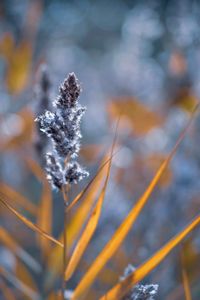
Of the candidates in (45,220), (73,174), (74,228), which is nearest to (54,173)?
(73,174)

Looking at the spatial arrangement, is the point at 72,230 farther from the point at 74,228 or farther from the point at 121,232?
the point at 121,232

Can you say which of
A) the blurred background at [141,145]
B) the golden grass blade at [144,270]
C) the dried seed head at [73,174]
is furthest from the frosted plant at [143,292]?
the blurred background at [141,145]

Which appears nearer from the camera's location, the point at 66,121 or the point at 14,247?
the point at 66,121

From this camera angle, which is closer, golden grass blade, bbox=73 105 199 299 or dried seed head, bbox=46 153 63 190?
dried seed head, bbox=46 153 63 190

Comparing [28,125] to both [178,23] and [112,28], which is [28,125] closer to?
[178,23]

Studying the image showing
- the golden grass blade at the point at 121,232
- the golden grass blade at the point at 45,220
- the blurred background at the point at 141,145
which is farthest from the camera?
the blurred background at the point at 141,145

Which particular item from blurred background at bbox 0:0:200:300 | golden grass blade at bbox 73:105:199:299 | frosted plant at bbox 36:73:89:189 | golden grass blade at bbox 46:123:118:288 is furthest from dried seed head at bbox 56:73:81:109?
blurred background at bbox 0:0:200:300

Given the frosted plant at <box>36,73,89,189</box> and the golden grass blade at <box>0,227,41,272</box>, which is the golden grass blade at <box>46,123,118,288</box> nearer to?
the golden grass blade at <box>0,227,41,272</box>

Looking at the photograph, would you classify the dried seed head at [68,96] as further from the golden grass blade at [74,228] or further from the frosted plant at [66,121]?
the golden grass blade at [74,228]
